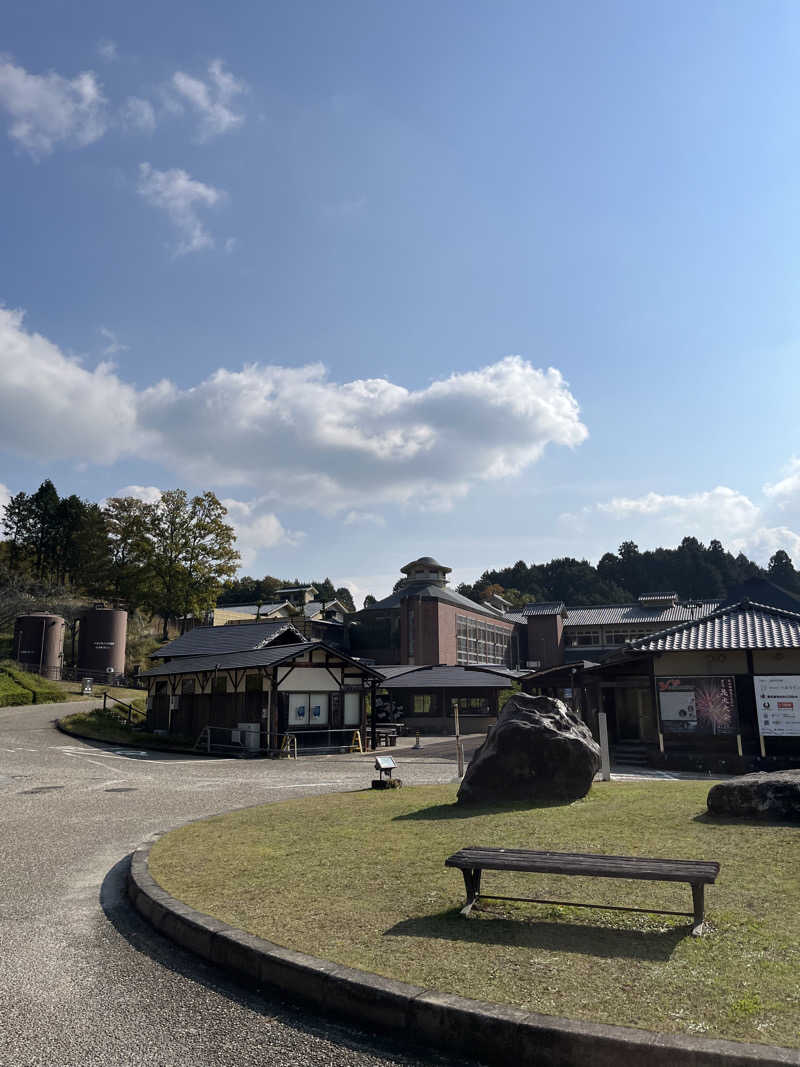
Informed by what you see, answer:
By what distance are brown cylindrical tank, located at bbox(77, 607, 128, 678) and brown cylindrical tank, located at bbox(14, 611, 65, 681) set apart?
1.72 m

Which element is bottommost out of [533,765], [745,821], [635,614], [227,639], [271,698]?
[745,821]

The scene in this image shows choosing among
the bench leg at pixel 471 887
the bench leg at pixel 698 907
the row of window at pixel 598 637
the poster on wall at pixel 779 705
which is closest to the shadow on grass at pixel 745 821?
the bench leg at pixel 698 907

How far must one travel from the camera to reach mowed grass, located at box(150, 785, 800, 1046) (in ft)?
14.0

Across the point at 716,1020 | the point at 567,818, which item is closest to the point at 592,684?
the point at 567,818

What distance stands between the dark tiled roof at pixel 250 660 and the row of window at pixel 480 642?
986 inches

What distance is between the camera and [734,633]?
64.4 feet

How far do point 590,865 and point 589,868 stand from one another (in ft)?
0.29

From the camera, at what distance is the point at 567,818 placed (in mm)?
9891

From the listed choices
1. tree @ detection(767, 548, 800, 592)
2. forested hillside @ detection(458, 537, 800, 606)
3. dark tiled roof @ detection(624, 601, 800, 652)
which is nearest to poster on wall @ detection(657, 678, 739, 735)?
dark tiled roof @ detection(624, 601, 800, 652)

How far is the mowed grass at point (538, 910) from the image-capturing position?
168 inches

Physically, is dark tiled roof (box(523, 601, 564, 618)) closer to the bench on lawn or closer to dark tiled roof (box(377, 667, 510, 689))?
dark tiled roof (box(377, 667, 510, 689))

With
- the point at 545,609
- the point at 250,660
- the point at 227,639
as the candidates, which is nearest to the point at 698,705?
the point at 250,660

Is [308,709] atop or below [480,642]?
below

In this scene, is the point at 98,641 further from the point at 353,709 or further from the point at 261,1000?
the point at 261,1000
